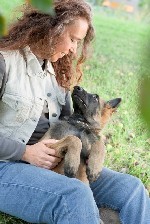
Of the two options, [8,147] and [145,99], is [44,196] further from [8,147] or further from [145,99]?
[145,99]

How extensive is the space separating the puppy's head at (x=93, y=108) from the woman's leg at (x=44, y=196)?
0.78 meters

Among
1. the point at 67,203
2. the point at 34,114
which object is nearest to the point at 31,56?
the point at 34,114

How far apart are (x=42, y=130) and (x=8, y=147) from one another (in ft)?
1.27

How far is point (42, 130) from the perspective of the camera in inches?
129

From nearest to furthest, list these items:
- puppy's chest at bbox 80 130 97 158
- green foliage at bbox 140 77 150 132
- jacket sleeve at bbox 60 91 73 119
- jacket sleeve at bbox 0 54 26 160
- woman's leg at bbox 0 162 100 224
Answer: green foliage at bbox 140 77 150 132 → woman's leg at bbox 0 162 100 224 → jacket sleeve at bbox 0 54 26 160 → puppy's chest at bbox 80 130 97 158 → jacket sleeve at bbox 60 91 73 119

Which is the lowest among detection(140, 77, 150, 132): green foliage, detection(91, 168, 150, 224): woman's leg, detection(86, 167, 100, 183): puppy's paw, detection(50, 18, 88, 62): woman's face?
detection(91, 168, 150, 224): woman's leg

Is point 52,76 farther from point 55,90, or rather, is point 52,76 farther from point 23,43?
point 23,43

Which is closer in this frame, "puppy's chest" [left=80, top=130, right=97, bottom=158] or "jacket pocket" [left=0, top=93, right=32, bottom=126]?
"jacket pocket" [left=0, top=93, right=32, bottom=126]

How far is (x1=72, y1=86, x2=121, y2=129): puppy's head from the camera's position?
3.50 metres

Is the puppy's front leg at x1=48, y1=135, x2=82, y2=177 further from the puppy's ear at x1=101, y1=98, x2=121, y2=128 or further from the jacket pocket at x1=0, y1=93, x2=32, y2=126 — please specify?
the puppy's ear at x1=101, y1=98, x2=121, y2=128

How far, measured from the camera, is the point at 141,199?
312 cm

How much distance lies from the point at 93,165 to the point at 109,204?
0.34 m

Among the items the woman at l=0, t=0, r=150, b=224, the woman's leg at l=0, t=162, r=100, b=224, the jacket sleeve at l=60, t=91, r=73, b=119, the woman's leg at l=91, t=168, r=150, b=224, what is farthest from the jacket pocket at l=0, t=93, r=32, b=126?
the woman's leg at l=91, t=168, r=150, b=224

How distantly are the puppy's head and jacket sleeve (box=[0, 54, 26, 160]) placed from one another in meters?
0.66
